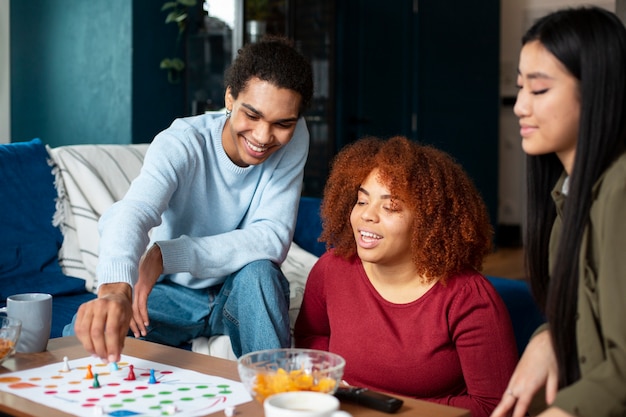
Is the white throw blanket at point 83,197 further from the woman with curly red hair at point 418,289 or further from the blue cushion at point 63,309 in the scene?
the woman with curly red hair at point 418,289

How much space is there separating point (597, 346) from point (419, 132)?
4.91 m

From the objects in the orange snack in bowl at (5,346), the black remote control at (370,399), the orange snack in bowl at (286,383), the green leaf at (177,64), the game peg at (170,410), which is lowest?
the game peg at (170,410)

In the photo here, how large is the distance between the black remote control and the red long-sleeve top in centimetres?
42

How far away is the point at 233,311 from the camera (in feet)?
7.05

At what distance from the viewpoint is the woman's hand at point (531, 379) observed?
4.38 ft

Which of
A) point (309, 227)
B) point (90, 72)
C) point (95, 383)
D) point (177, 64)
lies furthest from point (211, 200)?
point (90, 72)

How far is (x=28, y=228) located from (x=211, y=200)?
0.84 meters

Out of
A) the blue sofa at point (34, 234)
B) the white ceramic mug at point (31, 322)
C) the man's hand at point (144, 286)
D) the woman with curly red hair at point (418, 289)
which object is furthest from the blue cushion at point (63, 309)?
the woman with curly red hair at point (418, 289)

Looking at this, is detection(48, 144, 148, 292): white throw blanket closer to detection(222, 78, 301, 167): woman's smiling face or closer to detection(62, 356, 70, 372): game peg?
detection(222, 78, 301, 167): woman's smiling face

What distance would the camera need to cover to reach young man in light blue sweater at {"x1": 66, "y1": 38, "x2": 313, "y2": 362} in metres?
1.99

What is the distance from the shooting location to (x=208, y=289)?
2301 millimetres

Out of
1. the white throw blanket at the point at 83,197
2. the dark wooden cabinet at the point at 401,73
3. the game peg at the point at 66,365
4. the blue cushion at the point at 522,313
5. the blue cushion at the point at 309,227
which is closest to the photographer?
the game peg at the point at 66,365

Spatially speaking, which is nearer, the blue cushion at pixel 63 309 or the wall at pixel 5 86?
the blue cushion at pixel 63 309

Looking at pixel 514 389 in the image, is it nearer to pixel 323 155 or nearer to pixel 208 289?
pixel 208 289
